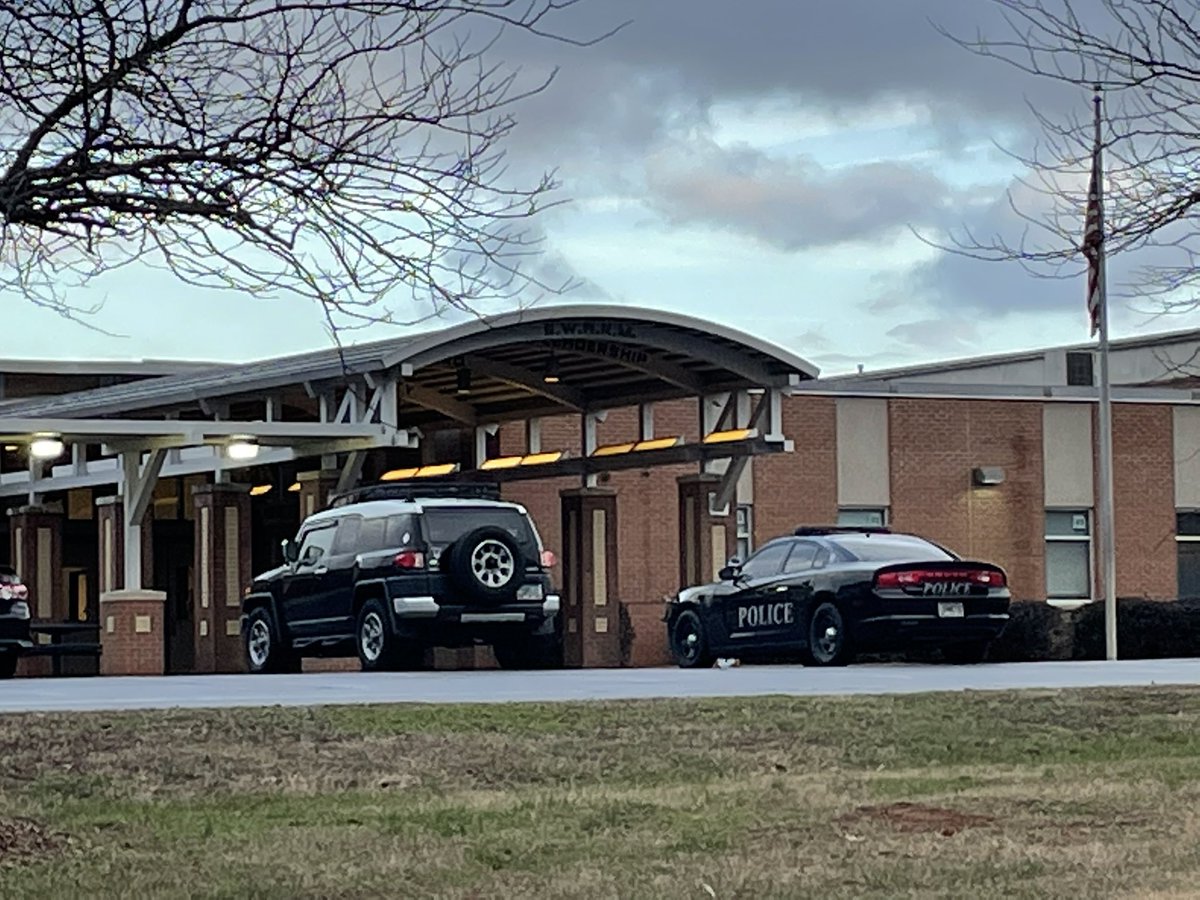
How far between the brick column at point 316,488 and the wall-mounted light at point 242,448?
1296mm

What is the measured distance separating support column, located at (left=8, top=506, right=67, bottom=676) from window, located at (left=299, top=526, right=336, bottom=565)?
1244 cm

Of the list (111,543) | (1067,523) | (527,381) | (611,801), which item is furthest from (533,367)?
(611,801)

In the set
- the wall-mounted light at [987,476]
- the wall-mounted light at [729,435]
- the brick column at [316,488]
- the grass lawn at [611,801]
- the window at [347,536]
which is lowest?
the grass lawn at [611,801]

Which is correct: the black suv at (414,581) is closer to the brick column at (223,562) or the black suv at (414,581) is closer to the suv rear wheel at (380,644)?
the suv rear wheel at (380,644)

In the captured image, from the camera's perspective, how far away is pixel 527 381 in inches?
1339

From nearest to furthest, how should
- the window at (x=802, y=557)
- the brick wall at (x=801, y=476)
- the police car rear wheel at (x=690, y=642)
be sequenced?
the window at (x=802, y=557) → the police car rear wheel at (x=690, y=642) → the brick wall at (x=801, y=476)

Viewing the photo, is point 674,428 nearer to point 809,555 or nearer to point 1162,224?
point 809,555

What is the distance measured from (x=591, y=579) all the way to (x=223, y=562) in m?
5.62

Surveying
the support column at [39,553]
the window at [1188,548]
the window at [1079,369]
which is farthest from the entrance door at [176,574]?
the window at [1188,548]

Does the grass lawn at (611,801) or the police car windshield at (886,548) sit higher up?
the police car windshield at (886,548)

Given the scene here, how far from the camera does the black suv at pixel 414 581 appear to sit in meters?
25.1

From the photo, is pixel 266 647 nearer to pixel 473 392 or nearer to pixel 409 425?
pixel 473 392

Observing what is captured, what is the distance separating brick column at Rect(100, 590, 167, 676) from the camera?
100 ft

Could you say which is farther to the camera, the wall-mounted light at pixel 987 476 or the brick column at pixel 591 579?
the wall-mounted light at pixel 987 476
